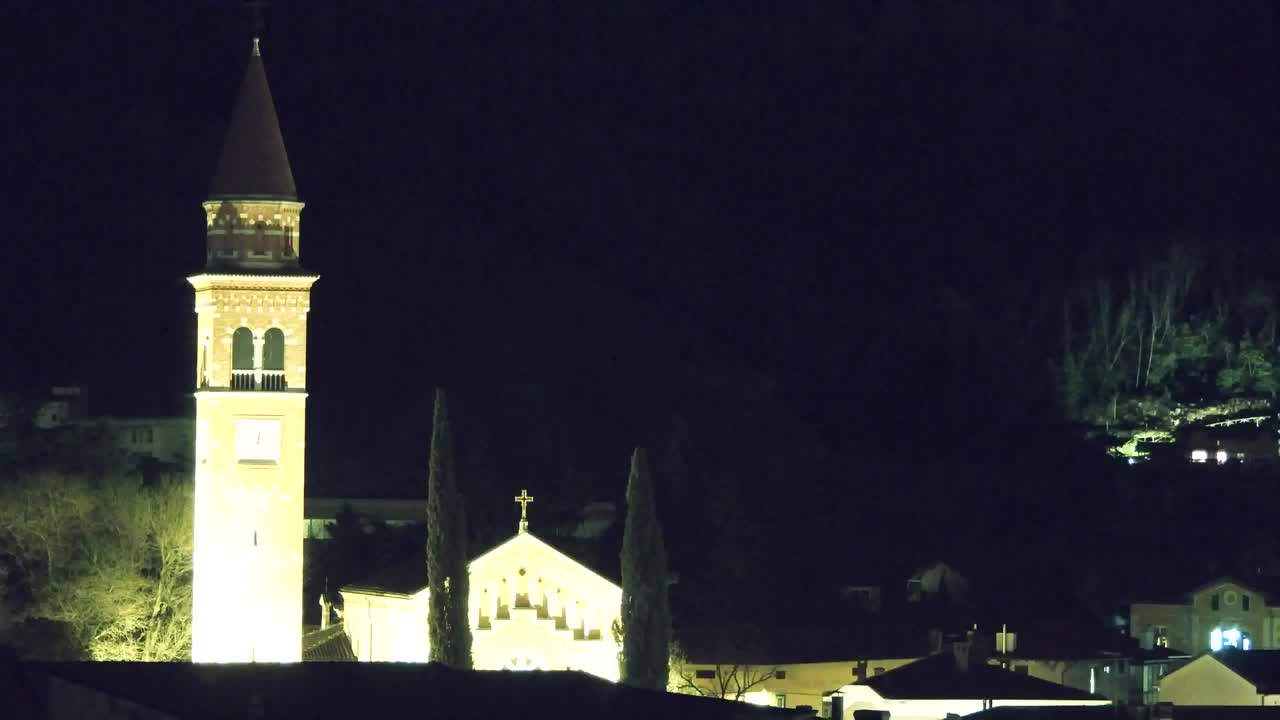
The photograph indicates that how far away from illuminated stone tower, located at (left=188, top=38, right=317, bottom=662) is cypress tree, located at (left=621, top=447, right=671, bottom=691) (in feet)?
24.7

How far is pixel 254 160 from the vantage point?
244ft

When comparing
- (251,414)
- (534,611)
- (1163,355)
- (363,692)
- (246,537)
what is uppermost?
(1163,355)

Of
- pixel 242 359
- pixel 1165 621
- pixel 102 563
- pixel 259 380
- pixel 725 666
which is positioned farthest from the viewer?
pixel 1165 621

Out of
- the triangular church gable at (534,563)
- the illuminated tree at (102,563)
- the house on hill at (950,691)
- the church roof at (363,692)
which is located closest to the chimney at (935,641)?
the house on hill at (950,691)

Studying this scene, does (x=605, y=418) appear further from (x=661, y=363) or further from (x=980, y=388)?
(x=980, y=388)

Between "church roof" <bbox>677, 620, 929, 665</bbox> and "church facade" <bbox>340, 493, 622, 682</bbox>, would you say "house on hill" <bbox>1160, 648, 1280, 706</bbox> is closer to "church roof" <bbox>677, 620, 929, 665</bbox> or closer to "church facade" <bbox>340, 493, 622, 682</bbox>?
"church roof" <bbox>677, 620, 929, 665</bbox>

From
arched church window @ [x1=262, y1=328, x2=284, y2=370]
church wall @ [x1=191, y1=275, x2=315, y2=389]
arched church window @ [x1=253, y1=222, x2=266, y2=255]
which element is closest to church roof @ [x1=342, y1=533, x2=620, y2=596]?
church wall @ [x1=191, y1=275, x2=315, y2=389]

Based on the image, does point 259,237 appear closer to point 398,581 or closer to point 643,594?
point 398,581

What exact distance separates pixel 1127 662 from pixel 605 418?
4853 centimetres

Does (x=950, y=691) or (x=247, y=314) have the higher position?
(x=247, y=314)

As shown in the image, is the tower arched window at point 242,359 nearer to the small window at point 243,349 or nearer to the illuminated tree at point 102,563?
the small window at point 243,349

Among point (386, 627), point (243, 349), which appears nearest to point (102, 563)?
point (386, 627)

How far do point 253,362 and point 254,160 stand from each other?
4551 millimetres

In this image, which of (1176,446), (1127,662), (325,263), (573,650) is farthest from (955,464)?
(573,650)
